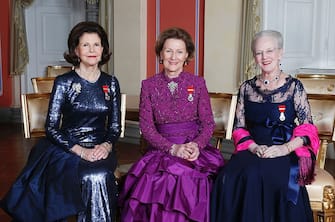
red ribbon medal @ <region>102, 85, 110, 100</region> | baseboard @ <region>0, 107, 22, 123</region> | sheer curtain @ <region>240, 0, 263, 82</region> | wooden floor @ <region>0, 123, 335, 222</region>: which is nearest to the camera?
red ribbon medal @ <region>102, 85, 110, 100</region>

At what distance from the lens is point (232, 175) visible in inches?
103

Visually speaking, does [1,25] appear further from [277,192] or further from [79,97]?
[277,192]

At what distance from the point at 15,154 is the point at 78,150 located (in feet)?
10.0

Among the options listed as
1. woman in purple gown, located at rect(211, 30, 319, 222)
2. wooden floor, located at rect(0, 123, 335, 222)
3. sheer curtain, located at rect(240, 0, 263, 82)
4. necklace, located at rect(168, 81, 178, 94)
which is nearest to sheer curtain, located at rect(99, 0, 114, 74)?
wooden floor, located at rect(0, 123, 335, 222)

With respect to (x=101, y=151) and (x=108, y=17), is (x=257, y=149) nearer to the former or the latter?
(x=101, y=151)

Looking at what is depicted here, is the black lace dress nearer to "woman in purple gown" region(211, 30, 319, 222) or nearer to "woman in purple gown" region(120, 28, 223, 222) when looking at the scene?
"woman in purple gown" region(211, 30, 319, 222)

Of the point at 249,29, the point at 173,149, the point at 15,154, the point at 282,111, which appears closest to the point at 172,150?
the point at 173,149

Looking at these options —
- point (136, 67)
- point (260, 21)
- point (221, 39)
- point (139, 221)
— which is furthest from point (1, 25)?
point (139, 221)

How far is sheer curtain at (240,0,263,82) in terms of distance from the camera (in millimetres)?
5570

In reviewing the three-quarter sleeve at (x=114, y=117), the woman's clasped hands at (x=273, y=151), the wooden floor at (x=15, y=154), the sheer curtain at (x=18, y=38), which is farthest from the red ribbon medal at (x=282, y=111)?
the sheer curtain at (x=18, y=38)

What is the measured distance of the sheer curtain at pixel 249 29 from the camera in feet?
18.3

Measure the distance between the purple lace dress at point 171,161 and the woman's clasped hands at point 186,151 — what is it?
0.03 meters

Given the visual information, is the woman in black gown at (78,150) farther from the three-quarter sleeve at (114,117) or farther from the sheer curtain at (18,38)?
the sheer curtain at (18,38)

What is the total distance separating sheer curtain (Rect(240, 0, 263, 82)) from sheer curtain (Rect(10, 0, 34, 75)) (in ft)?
11.8
